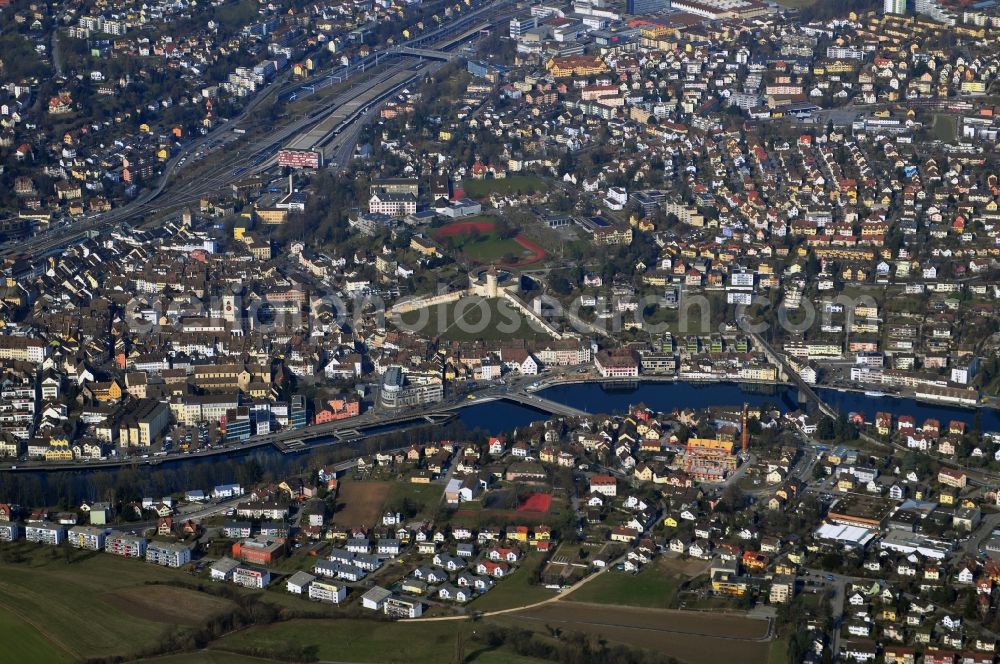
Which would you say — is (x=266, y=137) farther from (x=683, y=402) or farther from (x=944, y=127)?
(x=683, y=402)

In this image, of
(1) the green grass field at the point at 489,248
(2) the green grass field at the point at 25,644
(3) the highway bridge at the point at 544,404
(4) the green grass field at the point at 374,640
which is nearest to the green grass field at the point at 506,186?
(1) the green grass field at the point at 489,248

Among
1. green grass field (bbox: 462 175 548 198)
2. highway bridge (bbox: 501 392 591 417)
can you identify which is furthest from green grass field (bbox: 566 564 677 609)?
green grass field (bbox: 462 175 548 198)

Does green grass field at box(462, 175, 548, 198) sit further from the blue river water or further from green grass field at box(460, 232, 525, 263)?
the blue river water

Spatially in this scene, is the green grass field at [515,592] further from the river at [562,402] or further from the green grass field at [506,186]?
the green grass field at [506,186]

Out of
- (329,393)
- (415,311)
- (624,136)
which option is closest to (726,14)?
(624,136)

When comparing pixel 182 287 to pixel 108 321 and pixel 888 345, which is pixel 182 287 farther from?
pixel 888 345

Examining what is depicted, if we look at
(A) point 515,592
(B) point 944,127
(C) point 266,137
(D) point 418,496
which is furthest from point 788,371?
(C) point 266,137

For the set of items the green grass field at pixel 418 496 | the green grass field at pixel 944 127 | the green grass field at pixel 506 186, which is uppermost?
the green grass field at pixel 944 127
